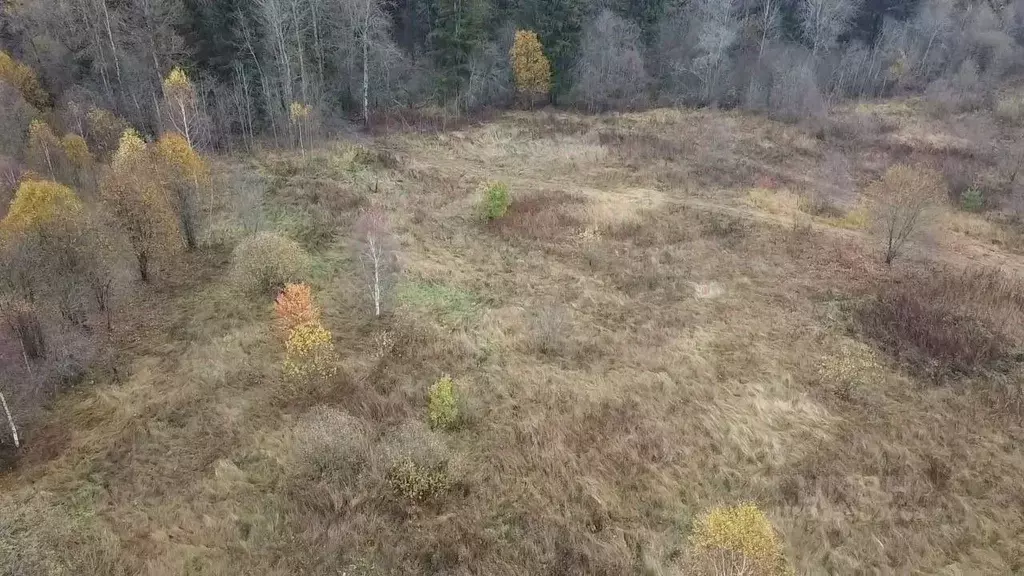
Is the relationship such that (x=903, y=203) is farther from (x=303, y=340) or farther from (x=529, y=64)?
(x=529, y=64)

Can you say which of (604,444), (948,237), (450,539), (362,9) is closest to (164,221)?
(450,539)

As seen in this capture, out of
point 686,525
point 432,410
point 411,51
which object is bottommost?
point 686,525

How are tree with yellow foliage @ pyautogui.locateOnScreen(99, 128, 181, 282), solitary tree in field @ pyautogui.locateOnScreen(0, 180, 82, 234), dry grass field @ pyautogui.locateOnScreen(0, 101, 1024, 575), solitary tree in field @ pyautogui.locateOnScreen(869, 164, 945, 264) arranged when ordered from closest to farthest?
dry grass field @ pyautogui.locateOnScreen(0, 101, 1024, 575) < solitary tree in field @ pyautogui.locateOnScreen(0, 180, 82, 234) < tree with yellow foliage @ pyautogui.locateOnScreen(99, 128, 181, 282) < solitary tree in field @ pyautogui.locateOnScreen(869, 164, 945, 264)

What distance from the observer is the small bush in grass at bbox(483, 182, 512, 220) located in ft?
82.5

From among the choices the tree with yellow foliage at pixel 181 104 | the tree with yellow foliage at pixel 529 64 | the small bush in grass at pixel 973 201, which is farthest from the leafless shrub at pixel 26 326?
the small bush in grass at pixel 973 201

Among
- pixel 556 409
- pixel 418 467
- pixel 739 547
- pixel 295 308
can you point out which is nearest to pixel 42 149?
pixel 295 308

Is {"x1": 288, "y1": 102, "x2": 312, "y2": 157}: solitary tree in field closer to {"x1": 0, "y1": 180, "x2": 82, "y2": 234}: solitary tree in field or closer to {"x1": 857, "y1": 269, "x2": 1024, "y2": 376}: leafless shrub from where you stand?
{"x1": 0, "y1": 180, "x2": 82, "y2": 234}: solitary tree in field

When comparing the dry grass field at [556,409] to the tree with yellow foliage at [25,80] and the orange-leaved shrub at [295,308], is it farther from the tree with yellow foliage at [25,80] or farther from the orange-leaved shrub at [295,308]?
the tree with yellow foliage at [25,80]

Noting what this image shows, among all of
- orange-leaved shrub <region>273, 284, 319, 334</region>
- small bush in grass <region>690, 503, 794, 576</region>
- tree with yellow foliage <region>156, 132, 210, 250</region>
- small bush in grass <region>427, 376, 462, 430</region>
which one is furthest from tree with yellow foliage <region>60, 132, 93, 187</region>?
small bush in grass <region>690, 503, 794, 576</region>

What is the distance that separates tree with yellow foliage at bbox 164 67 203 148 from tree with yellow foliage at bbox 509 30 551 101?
2539 centimetres

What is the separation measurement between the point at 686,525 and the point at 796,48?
176ft

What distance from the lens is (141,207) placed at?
1780 cm

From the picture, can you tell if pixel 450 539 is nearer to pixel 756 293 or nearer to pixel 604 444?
pixel 604 444

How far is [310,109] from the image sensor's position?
32.8 metres
